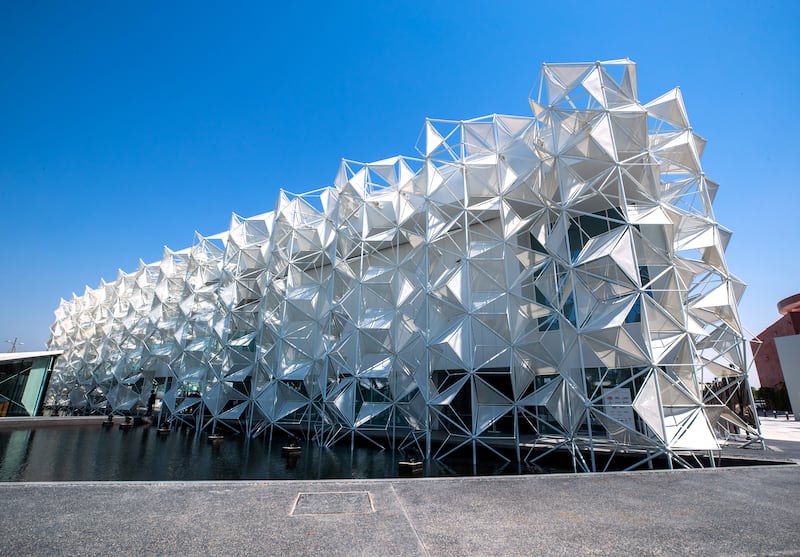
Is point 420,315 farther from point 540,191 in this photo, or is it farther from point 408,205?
point 540,191

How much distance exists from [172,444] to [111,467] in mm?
5903

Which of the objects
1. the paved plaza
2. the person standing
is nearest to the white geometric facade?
the paved plaza

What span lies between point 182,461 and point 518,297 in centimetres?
1182

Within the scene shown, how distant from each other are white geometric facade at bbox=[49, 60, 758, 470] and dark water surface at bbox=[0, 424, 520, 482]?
1442 millimetres

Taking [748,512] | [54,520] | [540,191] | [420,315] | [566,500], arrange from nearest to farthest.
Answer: [54,520] → [748,512] → [566,500] → [540,191] → [420,315]

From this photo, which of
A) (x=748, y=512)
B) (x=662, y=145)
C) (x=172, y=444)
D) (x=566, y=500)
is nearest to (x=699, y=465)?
(x=748, y=512)

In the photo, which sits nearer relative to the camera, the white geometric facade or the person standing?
the white geometric facade

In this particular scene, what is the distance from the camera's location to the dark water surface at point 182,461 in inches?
390

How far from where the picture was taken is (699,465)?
35.7 feet

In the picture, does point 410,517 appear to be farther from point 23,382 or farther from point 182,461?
point 23,382

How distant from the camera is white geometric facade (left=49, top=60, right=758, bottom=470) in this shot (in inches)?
454

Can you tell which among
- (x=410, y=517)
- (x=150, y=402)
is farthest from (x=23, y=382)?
(x=410, y=517)

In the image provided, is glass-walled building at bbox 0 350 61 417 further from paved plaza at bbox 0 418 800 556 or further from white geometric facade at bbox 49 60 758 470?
paved plaza at bbox 0 418 800 556

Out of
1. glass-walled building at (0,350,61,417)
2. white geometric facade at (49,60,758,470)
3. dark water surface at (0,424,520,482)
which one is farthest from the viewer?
glass-walled building at (0,350,61,417)
